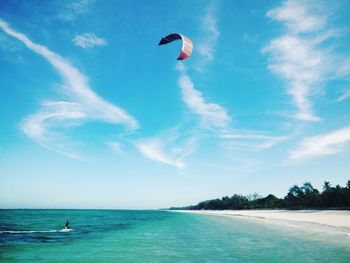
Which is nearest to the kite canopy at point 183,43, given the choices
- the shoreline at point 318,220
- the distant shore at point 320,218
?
the shoreline at point 318,220

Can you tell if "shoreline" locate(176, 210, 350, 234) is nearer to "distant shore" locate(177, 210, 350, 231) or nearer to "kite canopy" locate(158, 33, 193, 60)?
Answer: "distant shore" locate(177, 210, 350, 231)

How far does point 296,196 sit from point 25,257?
98.5 meters

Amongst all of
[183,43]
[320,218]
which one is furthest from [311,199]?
[183,43]

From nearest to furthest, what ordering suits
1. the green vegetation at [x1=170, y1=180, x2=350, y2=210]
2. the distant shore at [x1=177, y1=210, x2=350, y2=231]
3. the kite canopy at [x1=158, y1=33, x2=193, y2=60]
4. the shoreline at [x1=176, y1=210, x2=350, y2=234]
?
1. the kite canopy at [x1=158, y1=33, x2=193, y2=60]
2. the shoreline at [x1=176, y1=210, x2=350, y2=234]
3. the distant shore at [x1=177, y1=210, x2=350, y2=231]
4. the green vegetation at [x1=170, y1=180, x2=350, y2=210]

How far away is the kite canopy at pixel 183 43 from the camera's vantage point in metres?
12.2

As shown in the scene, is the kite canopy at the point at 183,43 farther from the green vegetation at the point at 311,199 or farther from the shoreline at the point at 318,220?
the green vegetation at the point at 311,199

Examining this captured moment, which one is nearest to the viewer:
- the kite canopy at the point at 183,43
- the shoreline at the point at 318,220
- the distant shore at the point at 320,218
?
the kite canopy at the point at 183,43

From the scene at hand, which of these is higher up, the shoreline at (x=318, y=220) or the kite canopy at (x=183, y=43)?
the kite canopy at (x=183, y=43)

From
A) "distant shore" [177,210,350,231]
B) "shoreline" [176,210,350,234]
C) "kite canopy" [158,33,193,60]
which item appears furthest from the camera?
"distant shore" [177,210,350,231]

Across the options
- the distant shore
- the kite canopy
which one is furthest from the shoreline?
the kite canopy

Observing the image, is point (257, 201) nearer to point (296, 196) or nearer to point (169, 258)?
point (296, 196)

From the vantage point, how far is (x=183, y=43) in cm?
1218

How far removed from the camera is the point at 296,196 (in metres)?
102

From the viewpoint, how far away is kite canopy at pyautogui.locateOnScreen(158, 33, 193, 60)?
40.0 ft
